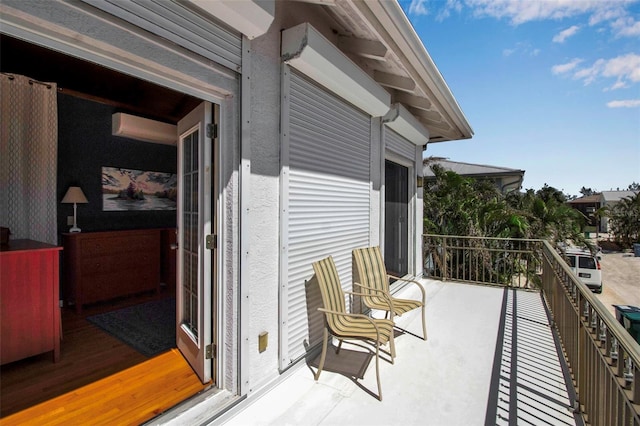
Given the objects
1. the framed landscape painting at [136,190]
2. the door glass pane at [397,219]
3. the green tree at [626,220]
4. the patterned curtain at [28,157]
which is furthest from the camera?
the green tree at [626,220]

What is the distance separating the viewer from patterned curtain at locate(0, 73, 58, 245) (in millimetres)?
3449

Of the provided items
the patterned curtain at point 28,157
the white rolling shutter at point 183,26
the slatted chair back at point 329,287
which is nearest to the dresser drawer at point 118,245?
the patterned curtain at point 28,157

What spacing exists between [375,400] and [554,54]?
718 centimetres

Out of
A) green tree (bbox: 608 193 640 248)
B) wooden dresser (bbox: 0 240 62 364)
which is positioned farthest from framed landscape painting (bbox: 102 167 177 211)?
green tree (bbox: 608 193 640 248)

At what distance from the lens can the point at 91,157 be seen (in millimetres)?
4582

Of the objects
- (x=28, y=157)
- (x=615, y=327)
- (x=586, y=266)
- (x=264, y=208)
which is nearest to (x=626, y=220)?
(x=586, y=266)

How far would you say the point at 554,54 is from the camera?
19.9ft

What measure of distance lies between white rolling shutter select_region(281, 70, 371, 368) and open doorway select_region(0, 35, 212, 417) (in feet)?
4.26

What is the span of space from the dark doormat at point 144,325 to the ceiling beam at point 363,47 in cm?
361

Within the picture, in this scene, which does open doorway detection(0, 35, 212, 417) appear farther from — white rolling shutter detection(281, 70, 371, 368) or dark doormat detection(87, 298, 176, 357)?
white rolling shutter detection(281, 70, 371, 368)

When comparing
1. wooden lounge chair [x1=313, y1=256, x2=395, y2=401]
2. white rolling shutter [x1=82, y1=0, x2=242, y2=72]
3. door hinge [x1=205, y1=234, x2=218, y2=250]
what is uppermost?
white rolling shutter [x1=82, y1=0, x2=242, y2=72]

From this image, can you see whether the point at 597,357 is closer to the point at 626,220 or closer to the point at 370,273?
the point at 370,273

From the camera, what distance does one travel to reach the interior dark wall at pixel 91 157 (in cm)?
430

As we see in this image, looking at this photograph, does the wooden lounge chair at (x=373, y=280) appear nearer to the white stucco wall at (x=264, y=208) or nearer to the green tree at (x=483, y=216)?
the white stucco wall at (x=264, y=208)
